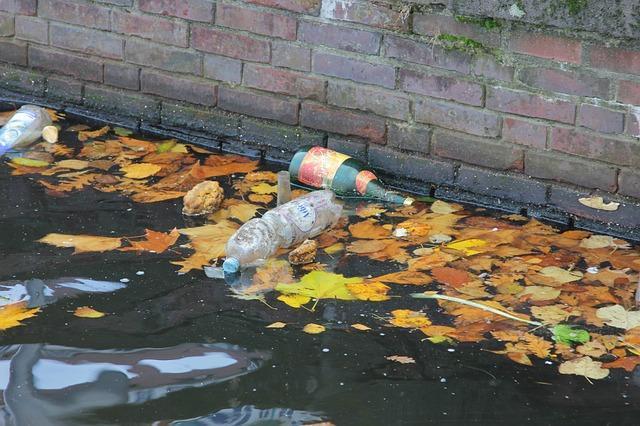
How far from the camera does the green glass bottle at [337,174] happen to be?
14.6 ft

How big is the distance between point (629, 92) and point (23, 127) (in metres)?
2.73

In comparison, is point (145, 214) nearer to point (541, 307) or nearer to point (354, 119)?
point (354, 119)

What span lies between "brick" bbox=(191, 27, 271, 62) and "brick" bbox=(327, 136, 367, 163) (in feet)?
1.57

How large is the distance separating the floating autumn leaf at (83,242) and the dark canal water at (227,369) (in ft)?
0.42

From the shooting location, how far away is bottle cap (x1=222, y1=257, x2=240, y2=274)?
3.68 m

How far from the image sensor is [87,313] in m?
3.37

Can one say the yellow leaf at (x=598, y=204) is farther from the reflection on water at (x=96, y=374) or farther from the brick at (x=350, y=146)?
the reflection on water at (x=96, y=374)

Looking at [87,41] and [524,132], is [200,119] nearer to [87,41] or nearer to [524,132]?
[87,41]

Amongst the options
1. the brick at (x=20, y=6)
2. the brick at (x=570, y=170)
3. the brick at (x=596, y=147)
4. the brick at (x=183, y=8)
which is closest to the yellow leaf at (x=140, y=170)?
the brick at (x=183, y=8)

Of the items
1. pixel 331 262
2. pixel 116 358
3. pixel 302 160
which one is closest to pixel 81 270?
pixel 116 358

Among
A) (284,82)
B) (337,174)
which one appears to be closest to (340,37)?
(284,82)

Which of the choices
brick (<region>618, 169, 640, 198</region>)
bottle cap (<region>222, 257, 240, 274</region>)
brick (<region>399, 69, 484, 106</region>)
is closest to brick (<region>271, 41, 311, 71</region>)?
brick (<region>399, 69, 484, 106</region>)

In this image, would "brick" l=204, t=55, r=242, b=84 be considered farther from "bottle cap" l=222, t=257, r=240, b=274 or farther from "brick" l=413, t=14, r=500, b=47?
"bottle cap" l=222, t=257, r=240, b=274

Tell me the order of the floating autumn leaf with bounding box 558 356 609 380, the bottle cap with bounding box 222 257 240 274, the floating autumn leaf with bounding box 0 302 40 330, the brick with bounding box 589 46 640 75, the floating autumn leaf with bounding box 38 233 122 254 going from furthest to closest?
the brick with bounding box 589 46 640 75
the floating autumn leaf with bounding box 38 233 122 254
the bottle cap with bounding box 222 257 240 274
the floating autumn leaf with bounding box 0 302 40 330
the floating autumn leaf with bounding box 558 356 609 380
